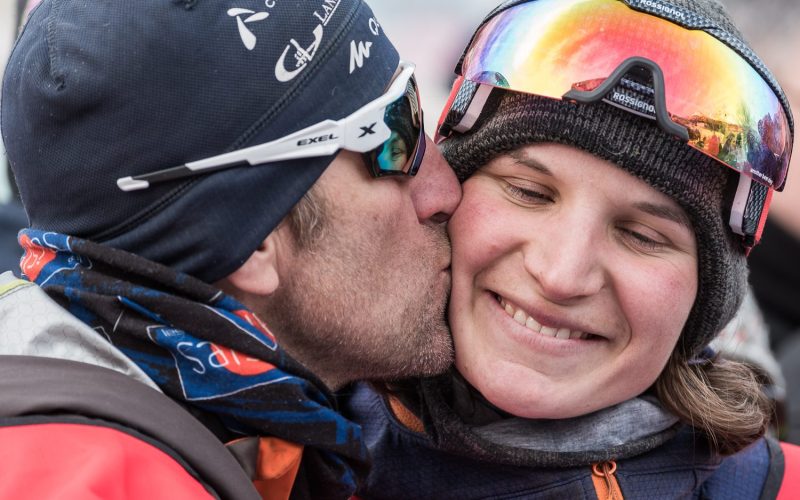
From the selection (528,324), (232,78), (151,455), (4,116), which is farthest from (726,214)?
(4,116)

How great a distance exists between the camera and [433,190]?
2.67 m

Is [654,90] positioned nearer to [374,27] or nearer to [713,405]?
[374,27]

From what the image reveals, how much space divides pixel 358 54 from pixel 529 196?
1.98ft

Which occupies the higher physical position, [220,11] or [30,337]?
[220,11]

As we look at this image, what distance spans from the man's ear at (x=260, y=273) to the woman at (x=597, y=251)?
58cm

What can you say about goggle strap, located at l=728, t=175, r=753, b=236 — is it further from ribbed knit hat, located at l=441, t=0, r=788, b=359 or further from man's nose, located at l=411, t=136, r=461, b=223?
man's nose, located at l=411, t=136, r=461, b=223

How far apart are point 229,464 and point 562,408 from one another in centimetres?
101

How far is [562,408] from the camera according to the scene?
254 centimetres

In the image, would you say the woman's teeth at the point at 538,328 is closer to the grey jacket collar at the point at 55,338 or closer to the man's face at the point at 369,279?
the man's face at the point at 369,279

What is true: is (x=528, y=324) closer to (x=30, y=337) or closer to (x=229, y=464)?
(x=229, y=464)

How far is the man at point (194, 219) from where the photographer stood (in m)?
2.01

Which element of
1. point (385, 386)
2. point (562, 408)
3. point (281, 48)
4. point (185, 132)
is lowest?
point (385, 386)

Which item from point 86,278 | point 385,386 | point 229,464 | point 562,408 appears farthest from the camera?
point 385,386

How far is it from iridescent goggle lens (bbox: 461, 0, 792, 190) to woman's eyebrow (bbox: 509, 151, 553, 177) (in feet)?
0.57
